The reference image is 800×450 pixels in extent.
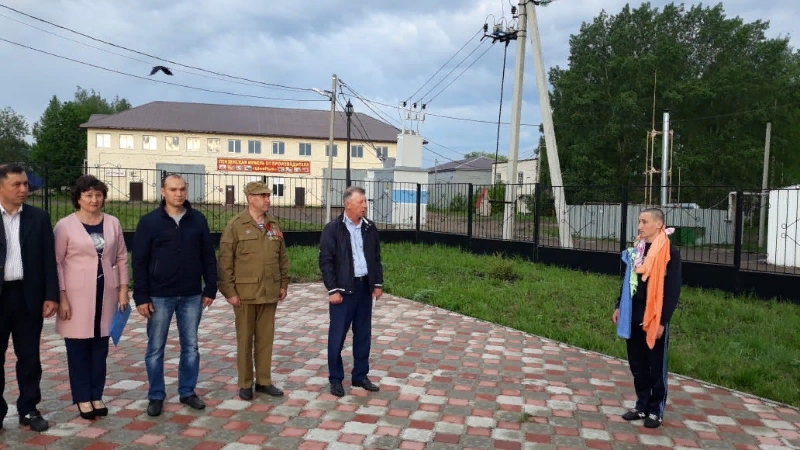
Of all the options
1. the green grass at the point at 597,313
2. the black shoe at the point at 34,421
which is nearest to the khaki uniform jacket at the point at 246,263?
the black shoe at the point at 34,421

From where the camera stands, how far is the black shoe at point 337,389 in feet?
16.8

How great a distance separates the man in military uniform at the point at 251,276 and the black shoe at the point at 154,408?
24.8 inches

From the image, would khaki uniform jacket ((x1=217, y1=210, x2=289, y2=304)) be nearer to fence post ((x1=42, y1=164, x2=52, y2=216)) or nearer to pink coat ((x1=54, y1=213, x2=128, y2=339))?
pink coat ((x1=54, y1=213, x2=128, y2=339))

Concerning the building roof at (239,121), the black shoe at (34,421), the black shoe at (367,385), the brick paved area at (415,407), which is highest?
the building roof at (239,121)

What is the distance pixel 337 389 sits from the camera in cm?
513

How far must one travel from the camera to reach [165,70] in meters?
16.9

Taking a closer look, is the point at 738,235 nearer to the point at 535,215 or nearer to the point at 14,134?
the point at 535,215

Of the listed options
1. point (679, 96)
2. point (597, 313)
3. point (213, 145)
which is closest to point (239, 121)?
point (213, 145)

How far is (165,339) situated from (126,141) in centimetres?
4359

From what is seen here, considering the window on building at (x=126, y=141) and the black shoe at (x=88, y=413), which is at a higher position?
the window on building at (x=126, y=141)

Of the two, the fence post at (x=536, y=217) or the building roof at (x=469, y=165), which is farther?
the building roof at (x=469, y=165)

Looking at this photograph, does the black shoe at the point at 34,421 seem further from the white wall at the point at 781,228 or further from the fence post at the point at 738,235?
the white wall at the point at 781,228

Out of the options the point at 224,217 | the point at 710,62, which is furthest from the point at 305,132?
the point at 224,217

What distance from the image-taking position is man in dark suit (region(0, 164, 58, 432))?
4043 millimetres
